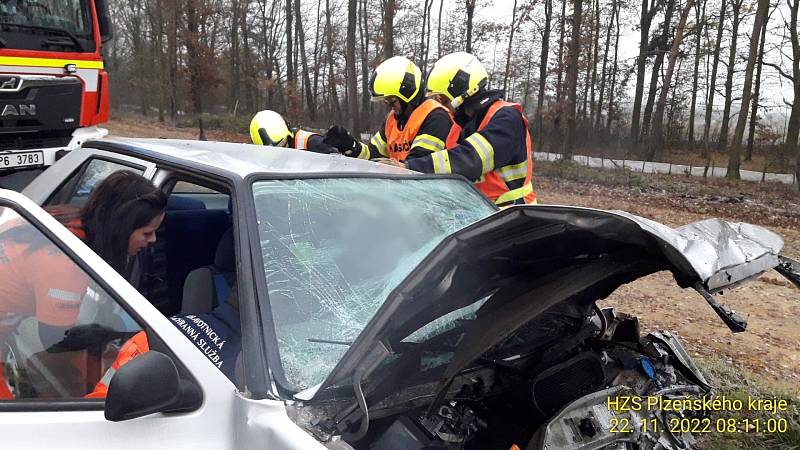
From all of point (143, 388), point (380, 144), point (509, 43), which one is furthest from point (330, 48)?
point (143, 388)

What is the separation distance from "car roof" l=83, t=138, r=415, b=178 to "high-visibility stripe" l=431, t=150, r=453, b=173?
0.88 metres

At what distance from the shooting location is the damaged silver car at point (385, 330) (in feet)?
4.71

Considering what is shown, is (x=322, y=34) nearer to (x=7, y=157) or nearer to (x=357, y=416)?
(x=7, y=157)

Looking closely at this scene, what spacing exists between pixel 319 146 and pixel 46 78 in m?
3.36

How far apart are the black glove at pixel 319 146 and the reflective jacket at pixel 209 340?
123 inches

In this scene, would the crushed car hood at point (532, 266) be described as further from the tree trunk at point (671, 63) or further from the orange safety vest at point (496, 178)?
the tree trunk at point (671, 63)

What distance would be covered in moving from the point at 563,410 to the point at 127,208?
180 cm

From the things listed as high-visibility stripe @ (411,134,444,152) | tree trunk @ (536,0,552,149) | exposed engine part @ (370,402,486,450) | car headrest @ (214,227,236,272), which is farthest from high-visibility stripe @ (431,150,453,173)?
tree trunk @ (536,0,552,149)

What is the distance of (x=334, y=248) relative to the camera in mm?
1985

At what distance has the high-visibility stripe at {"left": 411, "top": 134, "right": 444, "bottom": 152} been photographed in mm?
3885

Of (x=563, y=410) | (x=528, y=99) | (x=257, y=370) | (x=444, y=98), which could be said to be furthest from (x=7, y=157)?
(x=528, y=99)

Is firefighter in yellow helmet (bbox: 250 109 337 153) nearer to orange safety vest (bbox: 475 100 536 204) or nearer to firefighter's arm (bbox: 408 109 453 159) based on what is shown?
firefighter's arm (bbox: 408 109 453 159)

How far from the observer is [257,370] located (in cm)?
148

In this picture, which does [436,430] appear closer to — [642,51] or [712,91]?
[642,51]
